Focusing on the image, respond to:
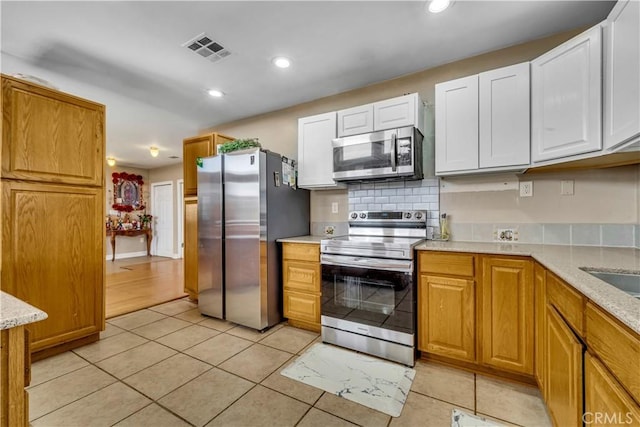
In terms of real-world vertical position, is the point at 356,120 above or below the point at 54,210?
above

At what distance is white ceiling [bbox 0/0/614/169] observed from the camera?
1.89 metres

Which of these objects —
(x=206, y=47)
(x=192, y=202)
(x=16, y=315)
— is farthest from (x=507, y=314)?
(x=192, y=202)

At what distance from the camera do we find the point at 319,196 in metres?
3.24

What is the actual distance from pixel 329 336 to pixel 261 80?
8.34 ft

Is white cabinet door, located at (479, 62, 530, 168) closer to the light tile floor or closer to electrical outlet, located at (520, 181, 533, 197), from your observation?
electrical outlet, located at (520, 181, 533, 197)

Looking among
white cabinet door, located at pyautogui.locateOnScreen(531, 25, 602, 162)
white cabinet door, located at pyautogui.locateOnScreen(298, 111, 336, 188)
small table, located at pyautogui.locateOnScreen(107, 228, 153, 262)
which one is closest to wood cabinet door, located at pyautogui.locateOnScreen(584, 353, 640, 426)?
white cabinet door, located at pyautogui.locateOnScreen(531, 25, 602, 162)

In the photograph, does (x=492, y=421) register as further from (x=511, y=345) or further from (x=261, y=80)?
(x=261, y=80)

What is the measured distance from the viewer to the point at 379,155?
239 centimetres

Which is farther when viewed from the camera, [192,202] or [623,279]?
[192,202]

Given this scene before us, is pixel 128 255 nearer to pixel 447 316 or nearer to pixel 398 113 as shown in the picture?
pixel 398 113

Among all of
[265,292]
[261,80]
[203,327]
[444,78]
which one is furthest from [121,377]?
[444,78]

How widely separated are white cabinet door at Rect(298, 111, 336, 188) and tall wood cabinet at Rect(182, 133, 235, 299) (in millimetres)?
1169

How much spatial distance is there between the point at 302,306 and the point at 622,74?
2608mm

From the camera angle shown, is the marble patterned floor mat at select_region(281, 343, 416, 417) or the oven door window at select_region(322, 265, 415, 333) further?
the oven door window at select_region(322, 265, 415, 333)
